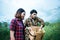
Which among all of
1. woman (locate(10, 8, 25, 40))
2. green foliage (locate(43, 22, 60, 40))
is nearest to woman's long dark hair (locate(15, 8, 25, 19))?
woman (locate(10, 8, 25, 40))

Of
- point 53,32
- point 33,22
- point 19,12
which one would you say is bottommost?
point 53,32

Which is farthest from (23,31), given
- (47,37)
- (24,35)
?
(47,37)

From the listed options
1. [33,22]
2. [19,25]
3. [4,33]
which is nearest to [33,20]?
A: [33,22]

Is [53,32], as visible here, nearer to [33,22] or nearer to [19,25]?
[33,22]

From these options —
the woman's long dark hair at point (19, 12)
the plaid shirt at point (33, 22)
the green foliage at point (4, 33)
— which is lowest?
the green foliage at point (4, 33)

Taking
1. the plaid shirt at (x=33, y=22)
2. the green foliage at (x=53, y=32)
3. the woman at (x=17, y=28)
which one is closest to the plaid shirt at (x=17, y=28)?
the woman at (x=17, y=28)

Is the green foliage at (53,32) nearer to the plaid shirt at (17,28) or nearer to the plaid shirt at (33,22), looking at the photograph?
the plaid shirt at (33,22)

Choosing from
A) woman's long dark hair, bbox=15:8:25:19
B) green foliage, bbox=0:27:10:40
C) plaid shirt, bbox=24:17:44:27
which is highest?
woman's long dark hair, bbox=15:8:25:19

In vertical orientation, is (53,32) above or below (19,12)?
below

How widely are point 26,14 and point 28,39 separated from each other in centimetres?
29

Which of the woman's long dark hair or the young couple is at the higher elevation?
the woman's long dark hair

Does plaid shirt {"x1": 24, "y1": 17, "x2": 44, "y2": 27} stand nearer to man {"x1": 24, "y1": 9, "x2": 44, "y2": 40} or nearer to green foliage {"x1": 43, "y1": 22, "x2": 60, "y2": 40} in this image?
man {"x1": 24, "y1": 9, "x2": 44, "y2": 40}

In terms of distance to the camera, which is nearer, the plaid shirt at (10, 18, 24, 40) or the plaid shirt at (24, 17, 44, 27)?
the plaid shirt at (10, 18, 24, 40)

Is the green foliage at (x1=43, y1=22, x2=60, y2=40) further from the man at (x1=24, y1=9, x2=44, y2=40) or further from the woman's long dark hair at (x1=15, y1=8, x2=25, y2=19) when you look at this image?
the woman's long dark hair at (x1=15, y1=8, x2=25, y2=19)
